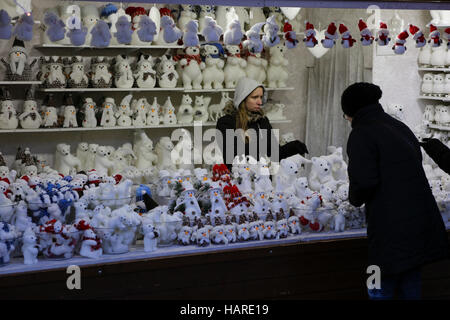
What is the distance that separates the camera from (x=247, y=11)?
5.97m

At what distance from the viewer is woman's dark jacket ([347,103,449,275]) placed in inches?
104

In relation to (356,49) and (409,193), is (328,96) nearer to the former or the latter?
(356,49)

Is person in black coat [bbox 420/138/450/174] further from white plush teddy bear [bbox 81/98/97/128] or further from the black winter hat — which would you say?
white plush teddy bear [bbox 81/98/97/128]

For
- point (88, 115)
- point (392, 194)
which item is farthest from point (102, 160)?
point (392, 194)

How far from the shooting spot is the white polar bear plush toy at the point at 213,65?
18.4 ft

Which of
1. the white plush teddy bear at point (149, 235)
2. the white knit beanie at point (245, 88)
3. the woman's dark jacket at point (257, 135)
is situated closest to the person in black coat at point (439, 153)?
the woman's dark jacket at point (257, 135)

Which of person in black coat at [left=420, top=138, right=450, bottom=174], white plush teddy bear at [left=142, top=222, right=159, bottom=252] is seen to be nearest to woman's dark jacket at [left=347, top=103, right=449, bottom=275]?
person in black coat at [left=420, top=138, right=450, bottom=174]

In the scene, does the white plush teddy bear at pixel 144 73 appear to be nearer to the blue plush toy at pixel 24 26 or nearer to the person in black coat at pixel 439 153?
the blue plush toy at pixel 24 26

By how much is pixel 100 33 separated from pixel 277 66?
2.50 meters

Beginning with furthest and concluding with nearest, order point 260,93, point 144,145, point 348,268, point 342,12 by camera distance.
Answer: point 342,12, point 144,145, point 260,93, point 348,268

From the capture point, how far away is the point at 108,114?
532 centimetres

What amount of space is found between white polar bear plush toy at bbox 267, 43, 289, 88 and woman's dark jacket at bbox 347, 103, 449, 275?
329cm

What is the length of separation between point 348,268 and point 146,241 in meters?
1.10

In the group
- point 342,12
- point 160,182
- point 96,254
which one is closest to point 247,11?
point 342,12
